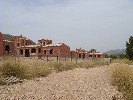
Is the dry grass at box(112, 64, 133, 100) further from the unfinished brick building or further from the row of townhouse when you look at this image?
the unfinished brick building

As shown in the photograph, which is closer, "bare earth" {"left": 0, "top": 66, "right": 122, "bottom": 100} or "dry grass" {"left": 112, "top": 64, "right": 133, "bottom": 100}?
"bare earth" {"left": 0, "top": 66, "right": 122, "bottom": 100}

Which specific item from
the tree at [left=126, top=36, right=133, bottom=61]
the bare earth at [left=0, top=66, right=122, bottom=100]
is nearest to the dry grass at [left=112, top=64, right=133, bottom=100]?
the bare earth at [left=0, top=66, right=122, bottom=100]

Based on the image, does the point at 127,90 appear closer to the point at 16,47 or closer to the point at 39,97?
the point at 39,97

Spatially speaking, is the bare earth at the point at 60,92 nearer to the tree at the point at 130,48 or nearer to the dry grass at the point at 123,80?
the dry grass at the point at 123,80

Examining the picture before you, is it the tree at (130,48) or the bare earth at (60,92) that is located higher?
the tree at (130,48)

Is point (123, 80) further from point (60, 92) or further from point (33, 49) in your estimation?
point (33, 49)

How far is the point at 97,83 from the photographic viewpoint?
Result: 14281 mm

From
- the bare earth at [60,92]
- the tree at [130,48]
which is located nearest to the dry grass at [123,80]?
the bare earth at [60,92]

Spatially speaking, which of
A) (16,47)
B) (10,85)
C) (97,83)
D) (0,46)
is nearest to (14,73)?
(10,85)

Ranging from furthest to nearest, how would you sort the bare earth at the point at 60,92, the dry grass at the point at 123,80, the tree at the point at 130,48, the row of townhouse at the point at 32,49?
the row of townhouse at the point at 32,49 < the tree at the point at 130,48 < the dry grass at the point at 123,80 < the bare earth at the point at 60,92

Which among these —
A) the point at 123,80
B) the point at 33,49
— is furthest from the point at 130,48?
the point at 123,80

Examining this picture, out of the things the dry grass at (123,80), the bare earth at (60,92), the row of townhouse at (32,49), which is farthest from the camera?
the row of townhouse at (32,49)

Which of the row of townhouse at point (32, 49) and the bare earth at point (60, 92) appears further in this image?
the row of townhouse at point (32, 49)

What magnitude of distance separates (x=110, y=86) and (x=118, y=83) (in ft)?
1.50
